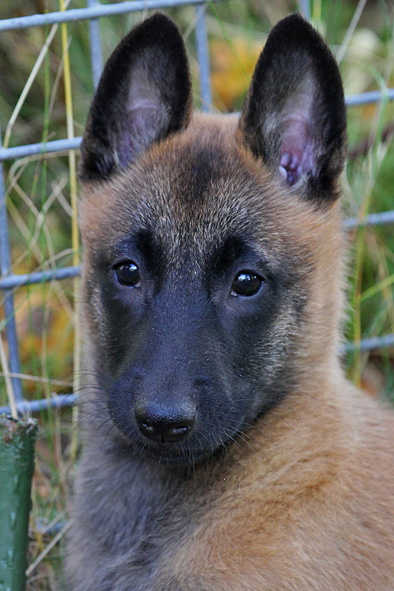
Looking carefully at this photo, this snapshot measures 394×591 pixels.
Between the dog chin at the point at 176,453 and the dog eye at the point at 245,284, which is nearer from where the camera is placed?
the dog chin at the point at 176,453

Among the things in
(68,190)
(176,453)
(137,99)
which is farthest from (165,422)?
(68,190)

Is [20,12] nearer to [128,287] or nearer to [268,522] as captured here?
Answer: [128,287]

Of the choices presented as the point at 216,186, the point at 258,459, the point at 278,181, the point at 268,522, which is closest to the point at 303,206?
the point at 278,181

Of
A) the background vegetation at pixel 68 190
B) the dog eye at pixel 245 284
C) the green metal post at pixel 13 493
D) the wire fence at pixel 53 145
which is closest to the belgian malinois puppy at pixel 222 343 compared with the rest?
the dog eye at pixel 245 284

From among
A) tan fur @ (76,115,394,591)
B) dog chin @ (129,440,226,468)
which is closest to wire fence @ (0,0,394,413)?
tan fur @ (76,115,394,591)

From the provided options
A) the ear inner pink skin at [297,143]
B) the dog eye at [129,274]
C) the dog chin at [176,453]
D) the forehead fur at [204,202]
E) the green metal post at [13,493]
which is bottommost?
the green metal post at [13,493]

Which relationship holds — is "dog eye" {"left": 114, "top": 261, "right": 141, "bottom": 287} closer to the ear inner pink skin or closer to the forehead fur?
the forehead fur

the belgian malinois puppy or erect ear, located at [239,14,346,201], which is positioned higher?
erect ear, located at [239,14,346,201]

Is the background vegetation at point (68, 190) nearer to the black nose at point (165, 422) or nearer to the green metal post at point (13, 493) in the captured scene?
the green metal post at point (13, 493)
